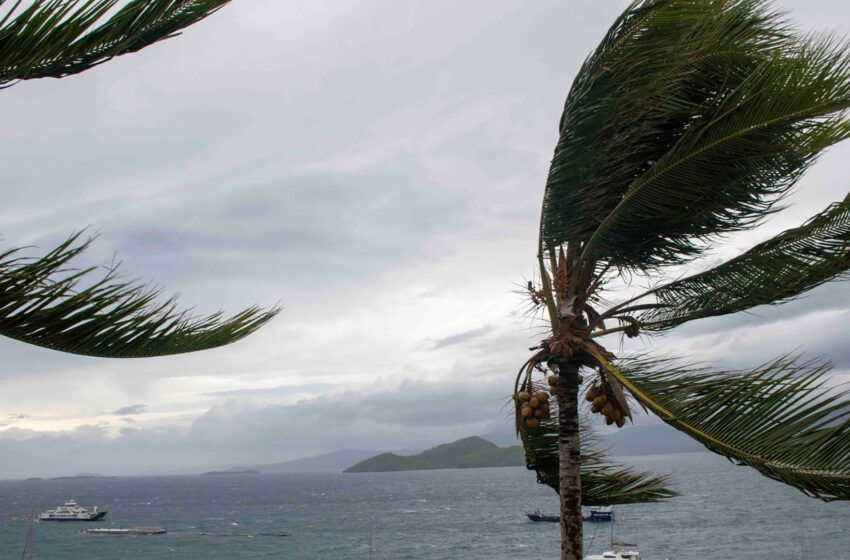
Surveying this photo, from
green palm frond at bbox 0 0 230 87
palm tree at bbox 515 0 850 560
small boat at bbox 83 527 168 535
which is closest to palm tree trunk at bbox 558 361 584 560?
palm tree at bbox 515 0 850 560

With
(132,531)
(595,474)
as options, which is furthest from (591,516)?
(595,474)

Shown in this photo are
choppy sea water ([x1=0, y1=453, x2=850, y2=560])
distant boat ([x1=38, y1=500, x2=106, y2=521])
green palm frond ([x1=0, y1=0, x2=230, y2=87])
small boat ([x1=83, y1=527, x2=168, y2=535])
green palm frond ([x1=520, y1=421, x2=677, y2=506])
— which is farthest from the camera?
distant boat ([x1=38, y1=500, x2=106, y2=521])

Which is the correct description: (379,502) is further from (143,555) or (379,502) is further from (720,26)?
(720,26)

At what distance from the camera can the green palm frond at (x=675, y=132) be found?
6.58 metres

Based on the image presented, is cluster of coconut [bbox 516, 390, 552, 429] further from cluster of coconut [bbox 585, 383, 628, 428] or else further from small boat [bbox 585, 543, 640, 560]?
small boat [bbox 585, 543, 640, 560]

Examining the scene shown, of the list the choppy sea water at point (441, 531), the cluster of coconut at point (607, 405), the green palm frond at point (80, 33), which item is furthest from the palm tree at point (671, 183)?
the choppy sea water at point (441, 531)

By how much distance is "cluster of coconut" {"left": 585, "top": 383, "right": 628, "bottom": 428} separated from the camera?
6805mm

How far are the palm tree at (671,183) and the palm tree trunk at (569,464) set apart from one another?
0.01 meters

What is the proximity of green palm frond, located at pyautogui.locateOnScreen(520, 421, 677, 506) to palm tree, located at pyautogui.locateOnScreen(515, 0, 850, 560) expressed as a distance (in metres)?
0.78

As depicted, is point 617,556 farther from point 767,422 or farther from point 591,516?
point 767,422

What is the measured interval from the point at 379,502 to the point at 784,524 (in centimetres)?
7858

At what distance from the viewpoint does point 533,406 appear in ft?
24.6

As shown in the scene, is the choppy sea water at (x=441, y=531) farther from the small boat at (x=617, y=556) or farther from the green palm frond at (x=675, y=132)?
the green palm frond at (x=675, y=132)

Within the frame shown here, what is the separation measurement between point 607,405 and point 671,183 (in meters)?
2.08
